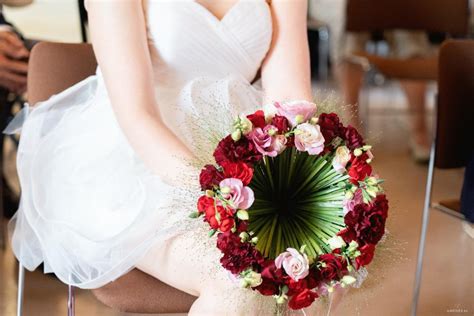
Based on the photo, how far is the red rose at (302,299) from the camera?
1.27 metres

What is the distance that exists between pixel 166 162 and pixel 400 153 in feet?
11.0

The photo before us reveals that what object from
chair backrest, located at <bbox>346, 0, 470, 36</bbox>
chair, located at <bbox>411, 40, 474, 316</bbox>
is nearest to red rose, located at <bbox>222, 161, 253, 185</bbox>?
chair, located at <bbox>411, 40, 474, 316</bbox>

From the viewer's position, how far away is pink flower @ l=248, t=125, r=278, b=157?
127 cm

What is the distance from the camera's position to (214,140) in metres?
1.33

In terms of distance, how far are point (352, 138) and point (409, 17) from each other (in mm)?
3590

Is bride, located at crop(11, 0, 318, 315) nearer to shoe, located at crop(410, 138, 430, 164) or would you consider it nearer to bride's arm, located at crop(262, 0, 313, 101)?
A: bride's arm, located at crop(262, 0, 313, 101)

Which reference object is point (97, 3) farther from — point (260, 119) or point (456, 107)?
point (456, 107)

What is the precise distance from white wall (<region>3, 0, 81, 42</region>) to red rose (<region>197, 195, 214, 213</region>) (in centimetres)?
331

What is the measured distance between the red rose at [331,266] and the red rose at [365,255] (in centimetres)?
2

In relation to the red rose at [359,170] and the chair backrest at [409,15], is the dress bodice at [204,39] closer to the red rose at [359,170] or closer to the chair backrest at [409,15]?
the red rose at [359,170]

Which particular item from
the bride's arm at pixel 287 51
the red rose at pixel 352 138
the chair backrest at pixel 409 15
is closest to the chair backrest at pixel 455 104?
the bride's arm at pixel 287 51

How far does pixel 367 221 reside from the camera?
128 cm

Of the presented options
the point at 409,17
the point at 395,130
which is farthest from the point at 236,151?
the point at 395,130

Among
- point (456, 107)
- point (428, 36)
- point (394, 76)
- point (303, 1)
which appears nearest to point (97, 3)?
point (303, 1)
